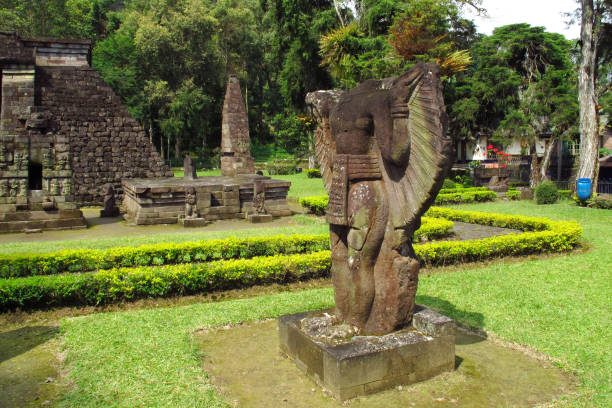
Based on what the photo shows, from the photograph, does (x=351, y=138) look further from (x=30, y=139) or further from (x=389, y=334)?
(x=30, y=139)

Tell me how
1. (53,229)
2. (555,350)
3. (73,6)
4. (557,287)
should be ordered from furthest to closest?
1. (73,6)
2. (53,229)
3. (557,287)
4. (555,350)

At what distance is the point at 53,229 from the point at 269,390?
10.2m

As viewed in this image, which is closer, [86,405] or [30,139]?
[86,405]

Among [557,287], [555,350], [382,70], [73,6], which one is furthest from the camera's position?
[73,6]

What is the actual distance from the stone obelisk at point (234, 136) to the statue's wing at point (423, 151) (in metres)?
14.3

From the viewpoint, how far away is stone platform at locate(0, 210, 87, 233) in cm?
1173

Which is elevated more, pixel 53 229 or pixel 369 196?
pixel 369 196

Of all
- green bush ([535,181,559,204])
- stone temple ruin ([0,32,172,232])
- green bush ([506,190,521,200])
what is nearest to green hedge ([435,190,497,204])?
green bush ([506,190,521,200])

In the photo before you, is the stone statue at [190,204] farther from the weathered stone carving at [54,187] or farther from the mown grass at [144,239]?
the weathered stone carving at [54,187]

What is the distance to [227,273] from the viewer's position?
21.9ft

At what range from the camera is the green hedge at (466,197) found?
1616 cm

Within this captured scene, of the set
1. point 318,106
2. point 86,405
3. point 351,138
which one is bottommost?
point 86,405

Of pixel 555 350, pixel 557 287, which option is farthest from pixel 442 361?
pixel 557 287

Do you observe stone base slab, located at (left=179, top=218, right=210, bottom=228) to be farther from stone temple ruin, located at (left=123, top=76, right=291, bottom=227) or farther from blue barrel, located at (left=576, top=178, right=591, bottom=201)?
blue barrel, located at (left=576, top=178, right=591, bottom=201)
